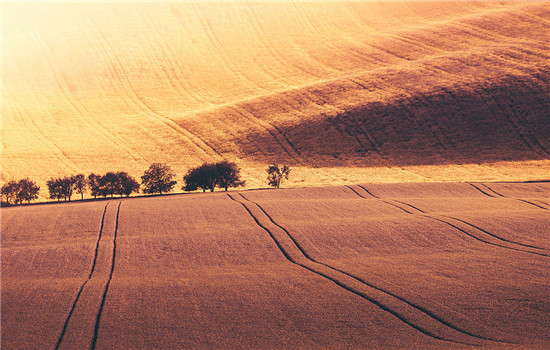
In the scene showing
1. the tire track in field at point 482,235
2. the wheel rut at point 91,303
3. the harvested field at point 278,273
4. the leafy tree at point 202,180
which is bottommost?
the wheel rut at point 91,303

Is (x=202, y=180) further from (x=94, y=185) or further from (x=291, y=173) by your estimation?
(x=291, y=173)

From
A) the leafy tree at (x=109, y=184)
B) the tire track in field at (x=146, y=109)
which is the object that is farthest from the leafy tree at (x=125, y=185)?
the tire track in field at (x=146, y=109)

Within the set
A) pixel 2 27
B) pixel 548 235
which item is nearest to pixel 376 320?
pixel 548 235

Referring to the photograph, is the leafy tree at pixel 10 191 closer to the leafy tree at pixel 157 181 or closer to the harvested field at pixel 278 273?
the harvested field at pixel 278 273

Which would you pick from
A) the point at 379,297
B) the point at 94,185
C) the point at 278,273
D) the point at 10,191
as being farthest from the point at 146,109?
the point at 379,297

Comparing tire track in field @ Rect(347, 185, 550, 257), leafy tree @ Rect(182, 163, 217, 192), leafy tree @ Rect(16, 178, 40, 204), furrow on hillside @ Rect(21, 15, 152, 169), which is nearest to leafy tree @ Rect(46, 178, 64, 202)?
leafy tree @ Rect(16, 178, 40, 204)

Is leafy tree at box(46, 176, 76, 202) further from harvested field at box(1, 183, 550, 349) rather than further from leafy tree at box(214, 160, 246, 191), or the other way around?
leafy tree at box(214, 160, 246, 191)

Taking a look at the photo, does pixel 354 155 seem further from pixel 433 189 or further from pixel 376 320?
pixel 376 320
